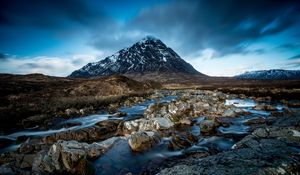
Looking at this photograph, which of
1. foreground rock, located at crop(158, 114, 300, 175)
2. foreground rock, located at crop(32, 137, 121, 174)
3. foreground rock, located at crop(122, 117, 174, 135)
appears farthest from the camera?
foreground rock, located at crop(122, 117, 174, 135)

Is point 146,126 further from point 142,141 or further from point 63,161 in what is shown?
point 63,161

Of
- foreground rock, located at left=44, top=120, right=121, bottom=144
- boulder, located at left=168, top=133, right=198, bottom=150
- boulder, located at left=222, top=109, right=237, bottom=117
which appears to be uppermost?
boulder, located at left=222, top=109, right=237, bottom=117

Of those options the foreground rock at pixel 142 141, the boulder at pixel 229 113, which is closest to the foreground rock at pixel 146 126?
the foreground rock at pixel 142 141

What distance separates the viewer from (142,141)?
15.0 metres

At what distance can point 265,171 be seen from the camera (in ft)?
22.1

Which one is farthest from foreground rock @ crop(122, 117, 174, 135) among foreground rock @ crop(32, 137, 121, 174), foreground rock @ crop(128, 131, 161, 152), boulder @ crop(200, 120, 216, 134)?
foreground rock @ crop(32, 137, 121, 174)

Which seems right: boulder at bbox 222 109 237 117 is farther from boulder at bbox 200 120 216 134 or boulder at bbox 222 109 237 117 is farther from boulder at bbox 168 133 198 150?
boulder at bbox 168 133 198 150

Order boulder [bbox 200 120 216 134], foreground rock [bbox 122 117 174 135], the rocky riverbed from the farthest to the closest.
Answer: foreground rock [bbox 122 117 174 135], boulder [bbox 200 120 216 134], the rocky riverbed

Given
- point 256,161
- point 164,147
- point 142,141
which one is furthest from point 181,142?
point 256,161

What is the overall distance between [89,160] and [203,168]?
845cm

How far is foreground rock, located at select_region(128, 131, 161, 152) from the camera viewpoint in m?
14.7

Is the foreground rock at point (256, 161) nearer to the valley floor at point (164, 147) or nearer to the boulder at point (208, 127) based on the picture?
the valley floor at point (164, 147)

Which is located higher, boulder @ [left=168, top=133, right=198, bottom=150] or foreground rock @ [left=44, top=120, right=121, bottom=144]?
boulder @ [left=168, top=133, right=198, bottom=150]

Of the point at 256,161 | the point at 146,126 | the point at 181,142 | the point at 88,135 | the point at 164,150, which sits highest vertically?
the point at 256,161
